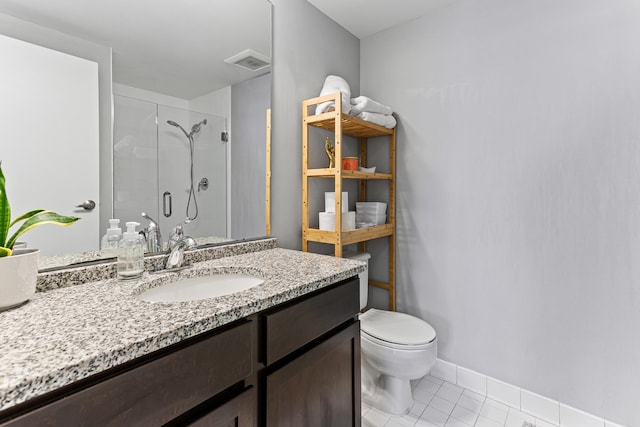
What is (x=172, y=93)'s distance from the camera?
1303 millimetres

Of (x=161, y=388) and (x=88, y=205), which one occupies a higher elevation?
(x=88, y=205)

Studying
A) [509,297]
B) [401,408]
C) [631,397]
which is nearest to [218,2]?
[509,297]

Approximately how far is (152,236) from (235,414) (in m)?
0.75

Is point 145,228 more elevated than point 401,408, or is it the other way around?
point 145,228

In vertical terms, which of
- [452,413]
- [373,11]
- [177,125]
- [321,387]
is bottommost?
[452,413]

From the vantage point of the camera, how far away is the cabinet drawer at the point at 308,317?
90cm

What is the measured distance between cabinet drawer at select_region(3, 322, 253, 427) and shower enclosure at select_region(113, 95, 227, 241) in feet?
2.25

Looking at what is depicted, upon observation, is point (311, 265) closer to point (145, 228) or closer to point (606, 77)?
point (145, 228)

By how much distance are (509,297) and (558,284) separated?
241 millimetres

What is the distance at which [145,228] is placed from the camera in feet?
3.97

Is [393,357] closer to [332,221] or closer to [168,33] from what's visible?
[332,221]

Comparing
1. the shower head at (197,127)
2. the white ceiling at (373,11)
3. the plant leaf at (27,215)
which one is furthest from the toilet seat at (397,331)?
the white ceiling at (373,11)

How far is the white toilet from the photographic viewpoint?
1.56m

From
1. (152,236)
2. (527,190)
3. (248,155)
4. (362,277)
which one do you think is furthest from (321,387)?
(527,190)
